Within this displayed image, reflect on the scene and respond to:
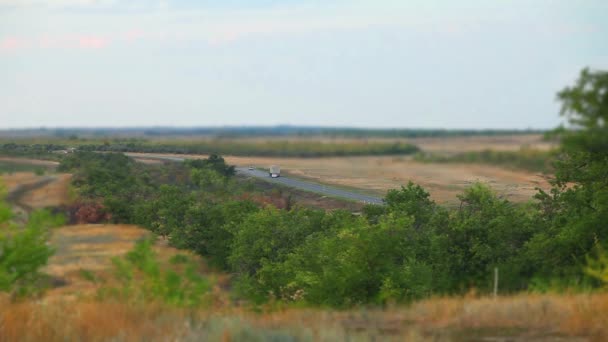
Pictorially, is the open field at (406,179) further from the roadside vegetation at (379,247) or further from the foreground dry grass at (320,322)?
the foreground dry grass at (320,322)

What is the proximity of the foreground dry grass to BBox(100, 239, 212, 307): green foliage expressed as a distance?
329mm

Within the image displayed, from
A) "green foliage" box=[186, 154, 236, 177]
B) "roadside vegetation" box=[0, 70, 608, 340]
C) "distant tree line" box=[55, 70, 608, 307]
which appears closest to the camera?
"roadside vegetation" box=[0, 70, 608, 340]

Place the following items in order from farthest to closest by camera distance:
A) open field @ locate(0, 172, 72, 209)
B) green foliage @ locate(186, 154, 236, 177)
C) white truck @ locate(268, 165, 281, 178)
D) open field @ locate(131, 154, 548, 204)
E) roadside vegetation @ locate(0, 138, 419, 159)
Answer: open field @ locate(131, 154, 548, 204) → white truck @ locate(268, 165, 281, 178) → green foliage @ locate(186, 154, 236, 177) → roadside vegetation @ locate(0, 138, 419, 159) → open field @ locate(0, 172, 72, 209)

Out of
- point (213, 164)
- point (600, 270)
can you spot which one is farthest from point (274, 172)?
point (600, 270)

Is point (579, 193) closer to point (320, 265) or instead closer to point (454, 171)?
point (320, 265)

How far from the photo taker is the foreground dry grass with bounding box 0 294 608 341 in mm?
8836

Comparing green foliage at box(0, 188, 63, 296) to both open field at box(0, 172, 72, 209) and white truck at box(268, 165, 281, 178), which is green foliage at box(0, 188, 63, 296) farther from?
white truck at box(268, 165, 281, 178)

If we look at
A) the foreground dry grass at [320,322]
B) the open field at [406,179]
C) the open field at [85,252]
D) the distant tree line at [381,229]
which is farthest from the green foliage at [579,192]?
the open field at [85,252]

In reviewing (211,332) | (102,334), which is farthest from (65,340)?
(211,332)

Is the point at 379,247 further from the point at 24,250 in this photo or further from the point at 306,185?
the point at 306,185

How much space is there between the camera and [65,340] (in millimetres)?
8688

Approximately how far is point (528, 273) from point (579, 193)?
7.82 ft

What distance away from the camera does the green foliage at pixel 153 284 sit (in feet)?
33.6

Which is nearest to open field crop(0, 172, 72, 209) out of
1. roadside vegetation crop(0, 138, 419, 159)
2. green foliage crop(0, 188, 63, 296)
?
roadside vegetation crop(0, 138, 419, 159)
